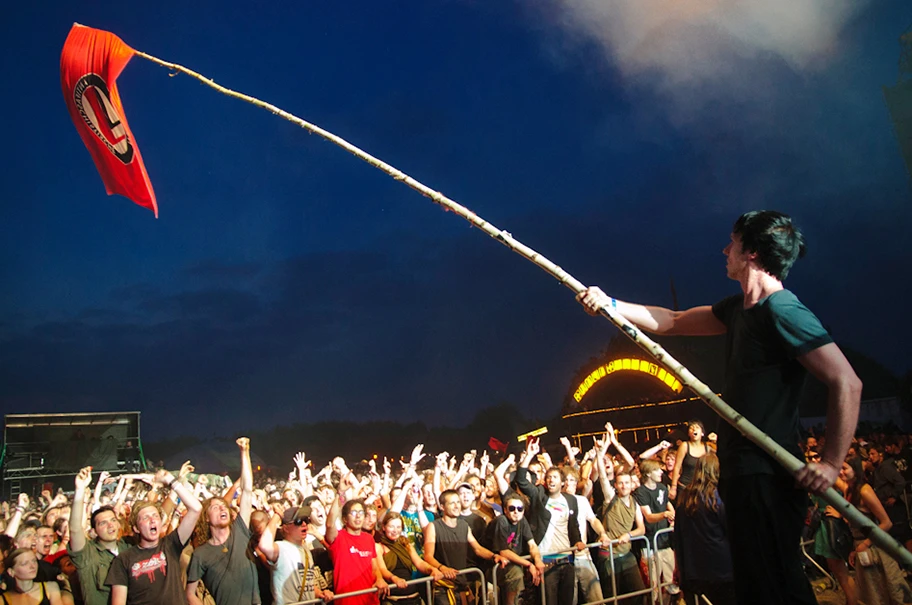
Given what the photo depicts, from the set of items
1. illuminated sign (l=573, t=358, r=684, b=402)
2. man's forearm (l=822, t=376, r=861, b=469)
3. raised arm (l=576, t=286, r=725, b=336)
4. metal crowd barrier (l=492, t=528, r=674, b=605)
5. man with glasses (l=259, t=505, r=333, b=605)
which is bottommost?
metal crowd barrier (l=492, t=528, r=674, b=605)

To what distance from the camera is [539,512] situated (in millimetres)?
8023

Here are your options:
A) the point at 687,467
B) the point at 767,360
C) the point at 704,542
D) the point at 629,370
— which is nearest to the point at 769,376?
the point at 767,360

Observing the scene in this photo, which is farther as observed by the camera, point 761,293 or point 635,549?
point 635,549

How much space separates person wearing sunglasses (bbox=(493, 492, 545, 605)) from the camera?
24.1 ft

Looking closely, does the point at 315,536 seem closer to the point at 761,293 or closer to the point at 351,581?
the point at 351,581

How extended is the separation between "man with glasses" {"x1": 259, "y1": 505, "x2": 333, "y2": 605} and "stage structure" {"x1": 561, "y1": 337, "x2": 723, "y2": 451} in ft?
91.0

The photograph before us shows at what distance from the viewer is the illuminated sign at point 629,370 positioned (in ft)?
116

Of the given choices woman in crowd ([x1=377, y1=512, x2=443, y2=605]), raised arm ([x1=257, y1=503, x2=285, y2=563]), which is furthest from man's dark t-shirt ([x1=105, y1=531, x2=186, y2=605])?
woman in crowd ([x1=377, y1=512, x2=443, y2=605])

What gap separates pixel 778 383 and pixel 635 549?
258 inches

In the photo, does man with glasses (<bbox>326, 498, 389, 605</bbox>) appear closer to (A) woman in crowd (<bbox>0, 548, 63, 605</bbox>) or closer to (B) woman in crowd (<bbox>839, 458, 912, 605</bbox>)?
(A) woman in crowd (<bbox>0, 548, 63, 605</bbox>)

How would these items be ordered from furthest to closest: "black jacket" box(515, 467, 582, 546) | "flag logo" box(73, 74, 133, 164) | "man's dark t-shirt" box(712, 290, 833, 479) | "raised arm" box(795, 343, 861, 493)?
"black jacket" box(515, 467, 582, 546) → "flag logo" box(73, 74, 133, 164) → "man's dark t-shirt" box(712, 290, 833, 479) → "raised arm" box(795, 343, 861, 493)

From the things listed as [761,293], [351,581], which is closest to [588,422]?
[351,581]

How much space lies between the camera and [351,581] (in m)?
6.66

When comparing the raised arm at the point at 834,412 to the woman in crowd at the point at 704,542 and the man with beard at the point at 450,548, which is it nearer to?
the woman in crowd at the point at 704,542
